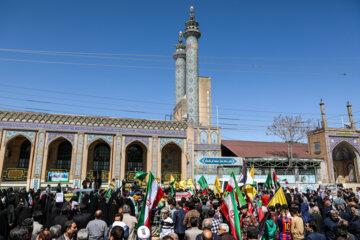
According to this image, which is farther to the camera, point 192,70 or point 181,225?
point 192,70

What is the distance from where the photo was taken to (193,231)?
473 centimetres

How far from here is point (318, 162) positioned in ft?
93.4

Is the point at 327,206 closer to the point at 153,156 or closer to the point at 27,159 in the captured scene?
the point at 153,156

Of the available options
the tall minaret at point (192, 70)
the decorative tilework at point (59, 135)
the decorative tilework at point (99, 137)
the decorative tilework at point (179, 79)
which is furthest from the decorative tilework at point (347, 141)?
the decorative tilework at point (59, 135)

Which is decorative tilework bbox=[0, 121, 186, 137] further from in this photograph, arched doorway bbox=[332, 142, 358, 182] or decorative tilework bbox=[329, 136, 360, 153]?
arched doorway bbox=[332, 142, 358, 182]

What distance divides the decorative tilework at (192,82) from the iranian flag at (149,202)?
21431 millimetres

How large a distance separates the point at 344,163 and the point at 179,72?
2570 cm

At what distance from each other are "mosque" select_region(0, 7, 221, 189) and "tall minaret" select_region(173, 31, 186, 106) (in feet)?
13.1

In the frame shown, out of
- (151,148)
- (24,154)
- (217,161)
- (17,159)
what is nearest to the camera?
(17,159)

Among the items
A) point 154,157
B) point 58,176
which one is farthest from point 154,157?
point 58,176

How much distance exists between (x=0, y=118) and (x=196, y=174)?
62.0 feet

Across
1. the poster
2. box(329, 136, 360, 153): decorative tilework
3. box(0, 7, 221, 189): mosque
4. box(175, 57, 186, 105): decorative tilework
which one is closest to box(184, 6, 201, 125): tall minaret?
box(0, 7, 221, 189): mosque

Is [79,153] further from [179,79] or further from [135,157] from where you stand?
[179,79]

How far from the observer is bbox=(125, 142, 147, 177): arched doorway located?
25950mm
